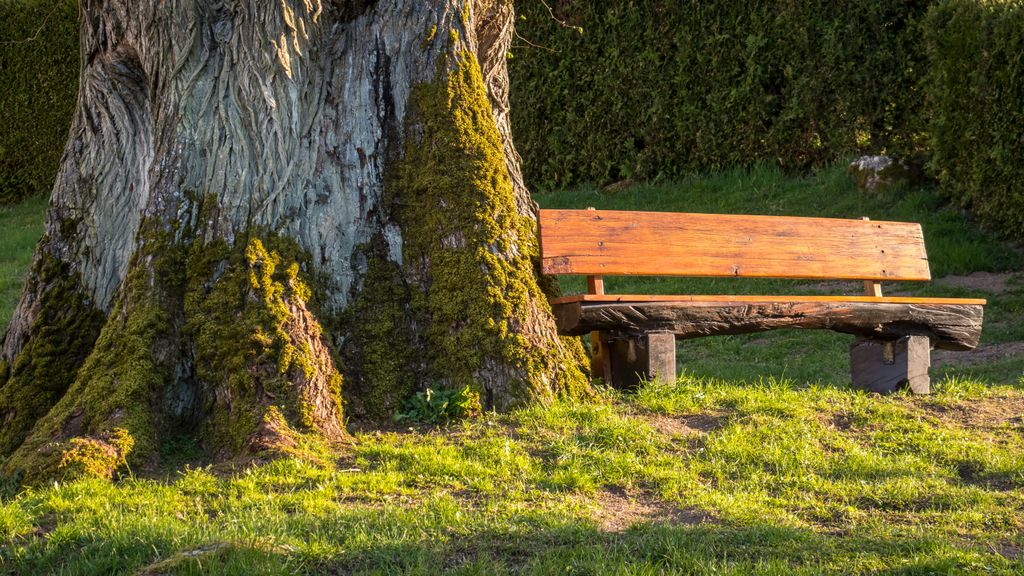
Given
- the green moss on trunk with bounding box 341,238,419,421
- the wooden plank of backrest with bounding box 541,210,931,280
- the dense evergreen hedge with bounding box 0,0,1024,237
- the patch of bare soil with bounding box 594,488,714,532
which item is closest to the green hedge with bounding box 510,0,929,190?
the dense evergreen hedge with bounding box 0,0,1024,237

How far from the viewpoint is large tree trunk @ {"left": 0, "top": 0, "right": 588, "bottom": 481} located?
502 centimetres

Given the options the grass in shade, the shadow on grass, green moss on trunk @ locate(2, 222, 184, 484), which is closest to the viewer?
the shadow on grass

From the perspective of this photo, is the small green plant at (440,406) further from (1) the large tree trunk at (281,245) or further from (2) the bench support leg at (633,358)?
(2) the bench support leg at (633,358)

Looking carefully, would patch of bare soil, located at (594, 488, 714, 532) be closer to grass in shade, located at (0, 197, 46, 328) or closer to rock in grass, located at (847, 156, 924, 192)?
grass in shade, located at (0, 197, 46, 328)

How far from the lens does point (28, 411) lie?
5.36 m

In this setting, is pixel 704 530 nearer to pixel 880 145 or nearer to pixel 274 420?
pixel 274 420

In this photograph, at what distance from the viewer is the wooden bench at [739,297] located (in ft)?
19.0

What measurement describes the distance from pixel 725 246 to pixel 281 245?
8.83ft

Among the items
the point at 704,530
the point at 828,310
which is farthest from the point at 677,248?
the point at 704,530

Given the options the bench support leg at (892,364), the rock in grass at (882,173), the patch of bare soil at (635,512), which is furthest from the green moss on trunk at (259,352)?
the rock in grass at (882,173)

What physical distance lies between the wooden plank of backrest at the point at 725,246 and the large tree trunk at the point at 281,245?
28 cm

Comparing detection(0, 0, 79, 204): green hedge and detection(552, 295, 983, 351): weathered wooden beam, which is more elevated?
detection(0, 0, 79, 204): green hedge

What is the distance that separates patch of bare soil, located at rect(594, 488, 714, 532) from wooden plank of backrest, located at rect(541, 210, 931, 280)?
153 centimetres

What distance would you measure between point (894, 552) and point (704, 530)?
69cm
